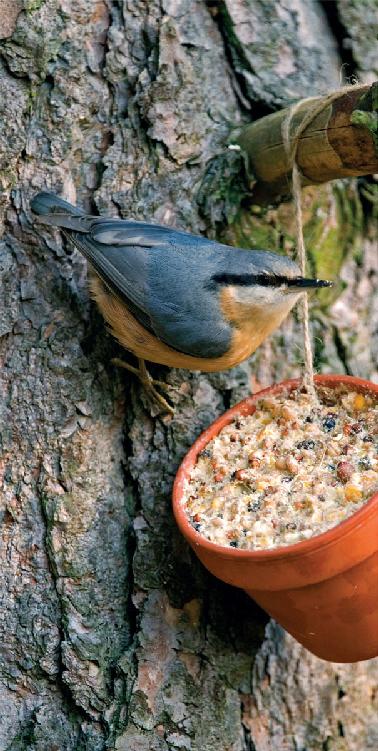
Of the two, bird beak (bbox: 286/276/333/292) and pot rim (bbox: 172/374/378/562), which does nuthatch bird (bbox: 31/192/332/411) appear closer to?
bird beak (bbox: 286/276/333/292)

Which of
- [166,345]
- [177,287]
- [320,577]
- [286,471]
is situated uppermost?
[177,287]

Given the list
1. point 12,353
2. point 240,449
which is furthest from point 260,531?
point 12,353

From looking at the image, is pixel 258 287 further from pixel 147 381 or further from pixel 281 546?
pixel 281 546

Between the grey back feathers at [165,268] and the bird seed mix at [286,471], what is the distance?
0.27m

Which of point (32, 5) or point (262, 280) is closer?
point (262, 280)

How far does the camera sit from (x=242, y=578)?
1.92 metres

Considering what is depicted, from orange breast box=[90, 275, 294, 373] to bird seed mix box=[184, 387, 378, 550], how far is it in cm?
17

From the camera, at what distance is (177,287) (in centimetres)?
239

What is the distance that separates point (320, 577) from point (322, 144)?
1.15m

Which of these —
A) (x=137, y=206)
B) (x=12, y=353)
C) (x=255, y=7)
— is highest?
(x=255, y=7)

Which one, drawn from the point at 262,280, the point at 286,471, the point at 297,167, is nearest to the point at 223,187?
the point at 297,167

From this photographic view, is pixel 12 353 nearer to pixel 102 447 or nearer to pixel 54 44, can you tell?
pixel 102 447

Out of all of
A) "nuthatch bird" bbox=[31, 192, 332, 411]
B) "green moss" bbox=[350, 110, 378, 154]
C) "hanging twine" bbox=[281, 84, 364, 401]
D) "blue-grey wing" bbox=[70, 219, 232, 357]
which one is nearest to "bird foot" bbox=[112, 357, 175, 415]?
"nuthatch bird" bbox=[31, 192, 332, 411]

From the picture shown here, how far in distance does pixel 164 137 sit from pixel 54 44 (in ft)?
1.38
